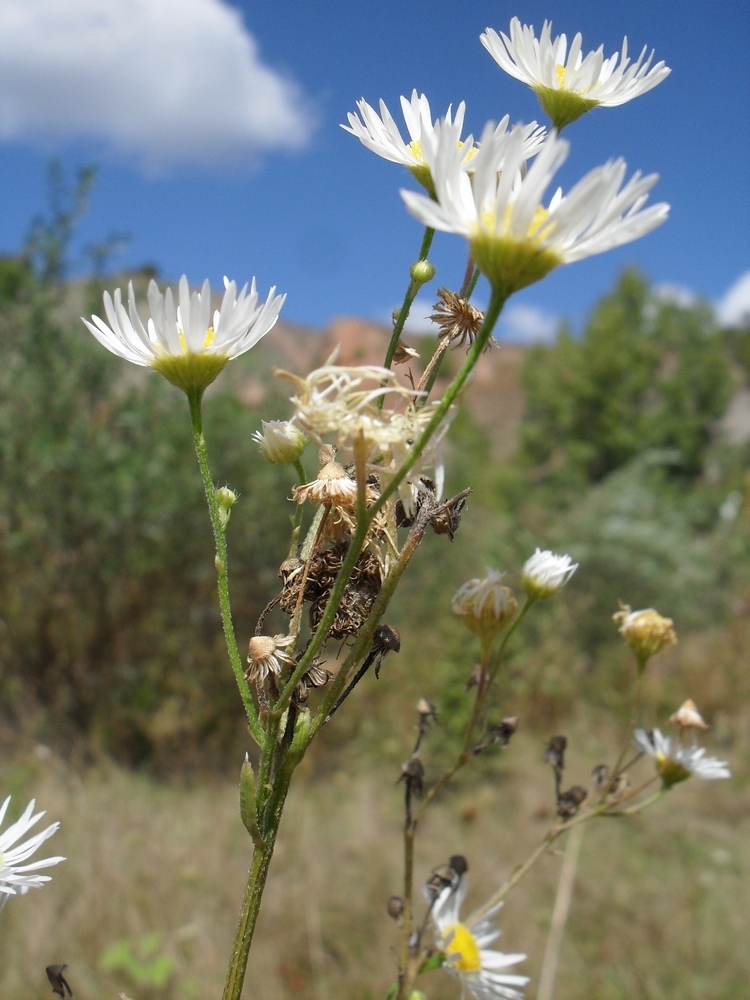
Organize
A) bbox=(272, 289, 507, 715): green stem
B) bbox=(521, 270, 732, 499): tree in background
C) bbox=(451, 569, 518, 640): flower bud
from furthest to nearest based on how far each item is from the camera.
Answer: bbox=(521, 270, 732, 499): tree in background
bbox=(451, 569, 518, 640): flower bud
bbox=(272, 289, 507, 715): green stem

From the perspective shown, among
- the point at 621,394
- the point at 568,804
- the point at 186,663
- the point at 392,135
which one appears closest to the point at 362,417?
the point at 392,135

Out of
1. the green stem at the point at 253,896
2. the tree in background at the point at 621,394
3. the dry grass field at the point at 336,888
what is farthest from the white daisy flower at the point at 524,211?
the tree in background at the point at 621,394

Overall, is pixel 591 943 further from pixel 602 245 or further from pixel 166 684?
pixel 602 245

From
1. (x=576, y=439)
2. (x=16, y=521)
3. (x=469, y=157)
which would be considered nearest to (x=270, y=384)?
(x=16, y=521)

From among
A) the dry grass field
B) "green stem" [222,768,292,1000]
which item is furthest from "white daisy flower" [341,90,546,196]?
the dry grass field

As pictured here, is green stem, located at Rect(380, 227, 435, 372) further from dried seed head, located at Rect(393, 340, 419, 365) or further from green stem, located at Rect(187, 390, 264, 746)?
green stem, located at Rect(187, 390, 264, 746)
